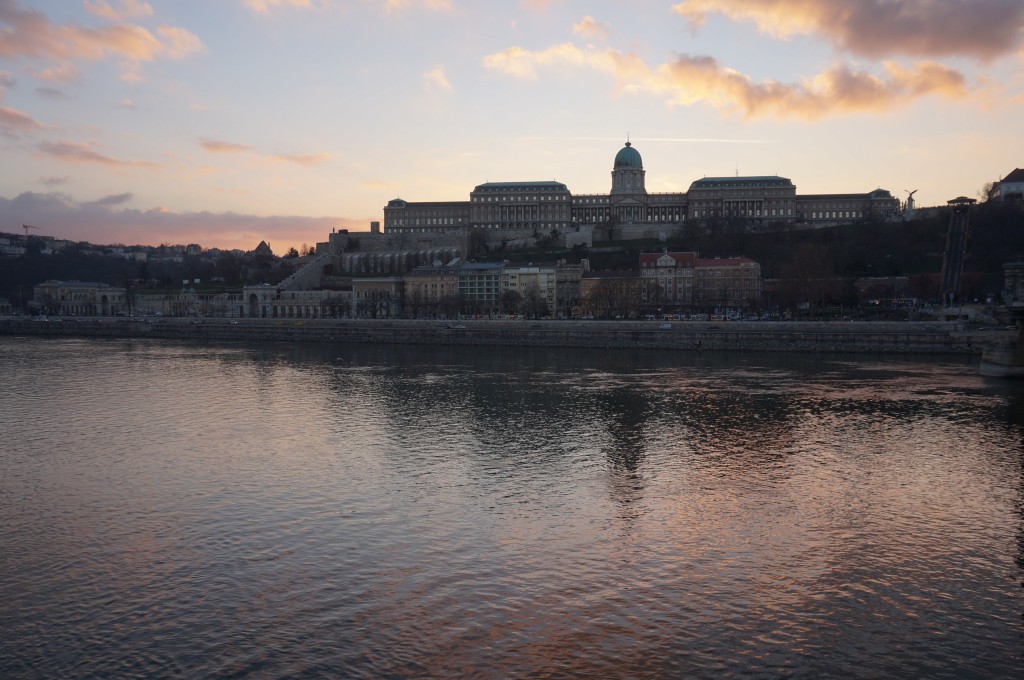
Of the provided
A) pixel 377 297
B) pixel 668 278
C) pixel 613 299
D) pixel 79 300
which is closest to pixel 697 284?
pixel 668 278

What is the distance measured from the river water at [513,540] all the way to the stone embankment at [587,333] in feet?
61.8

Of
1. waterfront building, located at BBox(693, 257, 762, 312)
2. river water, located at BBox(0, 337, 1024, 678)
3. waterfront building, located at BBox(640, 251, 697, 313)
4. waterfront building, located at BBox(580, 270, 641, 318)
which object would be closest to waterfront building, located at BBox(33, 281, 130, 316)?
waterfront building, located at BBox(580, 270, 641, 318)

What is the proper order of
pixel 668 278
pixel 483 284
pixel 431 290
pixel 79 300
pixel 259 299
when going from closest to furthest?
pixel 668 278, pixel 483 284, pixel 431 290, pixel 259 299, pixel 79 300

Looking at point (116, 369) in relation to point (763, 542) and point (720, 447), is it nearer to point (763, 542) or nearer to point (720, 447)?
point (720, 447)

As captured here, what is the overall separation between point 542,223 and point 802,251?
53.7 meters

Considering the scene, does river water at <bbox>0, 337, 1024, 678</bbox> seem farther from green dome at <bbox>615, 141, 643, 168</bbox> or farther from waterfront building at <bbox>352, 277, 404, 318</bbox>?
green dome at <bbox>615, 141, 643, 168</bbox>

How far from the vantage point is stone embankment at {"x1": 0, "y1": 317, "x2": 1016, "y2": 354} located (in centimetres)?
4450

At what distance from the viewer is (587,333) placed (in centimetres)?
5250

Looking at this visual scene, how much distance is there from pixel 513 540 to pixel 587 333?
40.5 m

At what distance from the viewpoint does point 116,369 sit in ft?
129

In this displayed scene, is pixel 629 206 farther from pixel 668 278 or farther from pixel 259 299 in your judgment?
pixel 259 299

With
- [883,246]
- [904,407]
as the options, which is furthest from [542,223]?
[904,407]

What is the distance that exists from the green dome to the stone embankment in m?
62.2

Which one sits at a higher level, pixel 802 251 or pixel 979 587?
pixel 802 251
